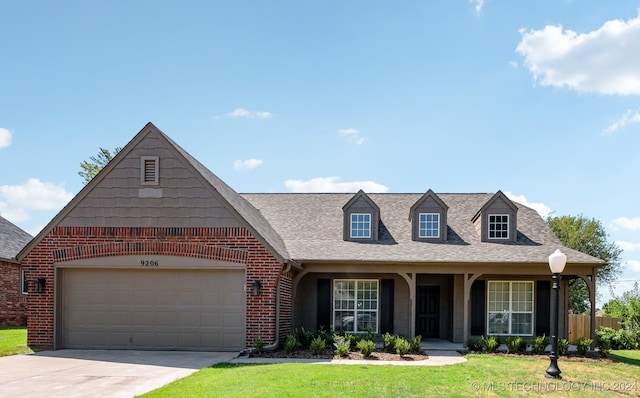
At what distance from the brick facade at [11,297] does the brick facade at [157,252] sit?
1122 centimetres

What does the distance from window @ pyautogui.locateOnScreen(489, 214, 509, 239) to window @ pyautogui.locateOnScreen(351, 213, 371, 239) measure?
13.2 ft

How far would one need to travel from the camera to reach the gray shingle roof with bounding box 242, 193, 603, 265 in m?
17.1

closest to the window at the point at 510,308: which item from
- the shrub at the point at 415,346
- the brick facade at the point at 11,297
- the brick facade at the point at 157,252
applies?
the shrub at the point at 415,346

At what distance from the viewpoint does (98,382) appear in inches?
417

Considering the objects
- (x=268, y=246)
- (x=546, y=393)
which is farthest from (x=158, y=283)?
(x=546, y=393)

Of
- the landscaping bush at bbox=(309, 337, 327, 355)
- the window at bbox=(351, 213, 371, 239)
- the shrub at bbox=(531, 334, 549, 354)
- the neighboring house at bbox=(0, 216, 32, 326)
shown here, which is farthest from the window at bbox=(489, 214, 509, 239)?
the neighboring house at bbox=(0, 216, 32, 326)

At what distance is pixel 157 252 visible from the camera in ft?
50.8

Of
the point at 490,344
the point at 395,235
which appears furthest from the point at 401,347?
the point at 395,235

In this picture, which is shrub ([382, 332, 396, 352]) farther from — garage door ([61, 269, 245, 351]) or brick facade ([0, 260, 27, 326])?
brick facade ([0, 260, 27, 326])

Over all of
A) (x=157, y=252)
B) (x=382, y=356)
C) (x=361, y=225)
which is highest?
(x=361, y=225)

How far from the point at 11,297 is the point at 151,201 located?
46.9ft

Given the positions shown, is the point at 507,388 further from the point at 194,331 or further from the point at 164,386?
the point at 194,331

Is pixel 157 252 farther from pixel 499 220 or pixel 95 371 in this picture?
pixel 499 220

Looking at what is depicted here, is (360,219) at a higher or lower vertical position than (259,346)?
higher
